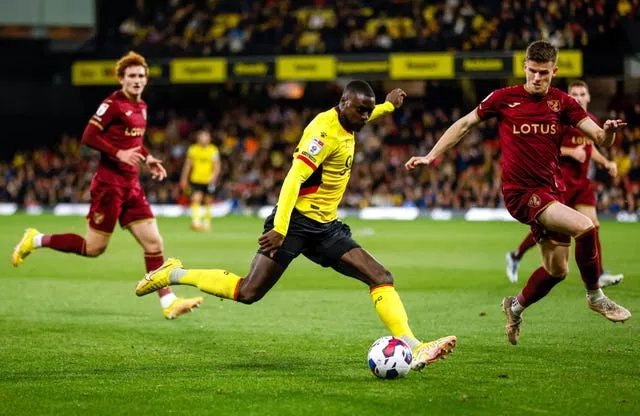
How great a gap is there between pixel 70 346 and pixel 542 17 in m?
26.4

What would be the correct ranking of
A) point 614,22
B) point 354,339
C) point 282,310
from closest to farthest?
1. point 354,339
2. point 282,310
3. point 614,22

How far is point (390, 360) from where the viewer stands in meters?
7.68

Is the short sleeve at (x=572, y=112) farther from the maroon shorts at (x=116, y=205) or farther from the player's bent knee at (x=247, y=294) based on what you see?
the maroon shorts at (x=116, y=205)

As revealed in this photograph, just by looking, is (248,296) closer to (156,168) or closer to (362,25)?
(156,168)

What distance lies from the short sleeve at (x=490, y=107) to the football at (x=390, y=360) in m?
2.49

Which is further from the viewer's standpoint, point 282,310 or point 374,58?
point 374,58

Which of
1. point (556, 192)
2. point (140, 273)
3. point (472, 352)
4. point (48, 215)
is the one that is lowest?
point (48, 215)

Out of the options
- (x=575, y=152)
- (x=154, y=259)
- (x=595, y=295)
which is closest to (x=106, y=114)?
(x=154, y=259)

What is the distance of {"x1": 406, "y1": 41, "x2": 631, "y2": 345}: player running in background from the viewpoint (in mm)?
8969

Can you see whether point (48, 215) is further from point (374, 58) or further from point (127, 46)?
point (374, 58)

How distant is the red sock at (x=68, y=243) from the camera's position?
11.9 meters

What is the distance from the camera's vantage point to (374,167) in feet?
115

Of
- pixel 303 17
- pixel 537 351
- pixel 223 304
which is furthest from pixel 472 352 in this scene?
pixel 303 17

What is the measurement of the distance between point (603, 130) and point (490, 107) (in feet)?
3.39
